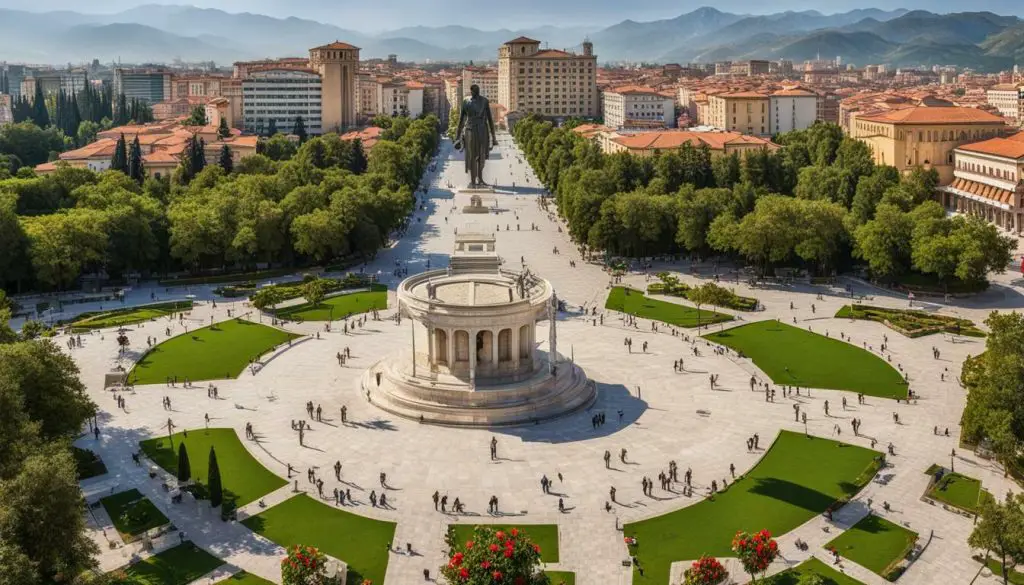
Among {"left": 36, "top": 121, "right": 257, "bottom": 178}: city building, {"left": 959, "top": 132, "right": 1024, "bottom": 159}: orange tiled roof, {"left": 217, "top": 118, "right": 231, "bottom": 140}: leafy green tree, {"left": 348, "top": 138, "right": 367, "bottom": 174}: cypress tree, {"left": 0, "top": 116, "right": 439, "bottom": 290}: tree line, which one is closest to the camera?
{"left": 0, "top": 116, "right": 439, "bottom": 290}: tree line

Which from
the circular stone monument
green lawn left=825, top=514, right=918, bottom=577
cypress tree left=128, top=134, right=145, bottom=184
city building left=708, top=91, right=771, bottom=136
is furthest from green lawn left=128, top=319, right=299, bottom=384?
city building left=708, top=91, right=771, bottom=136

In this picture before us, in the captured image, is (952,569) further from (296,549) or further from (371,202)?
(371,202)

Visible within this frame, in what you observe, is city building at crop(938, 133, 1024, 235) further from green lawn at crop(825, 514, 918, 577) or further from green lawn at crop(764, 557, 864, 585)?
green lawn at crop(764, 557, 864, 585)

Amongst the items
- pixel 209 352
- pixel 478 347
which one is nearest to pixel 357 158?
pixel 209 352

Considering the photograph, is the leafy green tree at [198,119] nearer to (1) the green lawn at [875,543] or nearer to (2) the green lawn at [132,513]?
(2) the green lawn at [132,513]

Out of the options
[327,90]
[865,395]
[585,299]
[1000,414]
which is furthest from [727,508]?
[327,90]

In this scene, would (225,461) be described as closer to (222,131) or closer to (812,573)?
(812,573)
